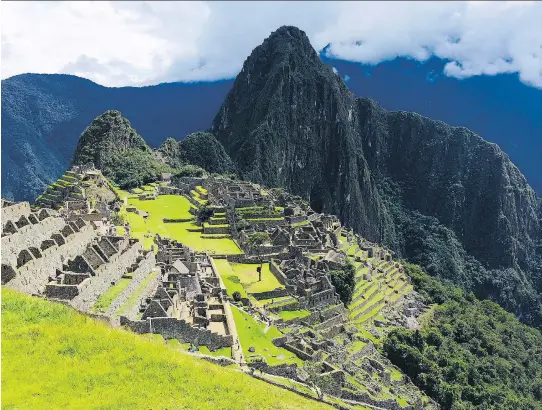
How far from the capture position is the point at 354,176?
536 feet

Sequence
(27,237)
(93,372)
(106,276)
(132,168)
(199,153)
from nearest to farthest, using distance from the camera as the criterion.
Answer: (93,372), (106,276), (27,237), (132,168), (199,153)

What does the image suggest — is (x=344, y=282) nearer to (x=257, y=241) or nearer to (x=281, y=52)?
(x=257, y=241)

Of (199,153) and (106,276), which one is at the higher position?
(199,153)

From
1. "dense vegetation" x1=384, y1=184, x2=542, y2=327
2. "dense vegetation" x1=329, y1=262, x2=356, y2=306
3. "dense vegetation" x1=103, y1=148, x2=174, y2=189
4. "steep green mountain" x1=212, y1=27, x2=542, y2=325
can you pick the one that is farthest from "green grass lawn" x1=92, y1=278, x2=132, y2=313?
"steep green mountain" x1=212, y1=27, x2=542, y2=325

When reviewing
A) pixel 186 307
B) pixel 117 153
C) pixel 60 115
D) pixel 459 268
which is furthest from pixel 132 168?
pixel 459 268

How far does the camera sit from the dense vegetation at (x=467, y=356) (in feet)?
117

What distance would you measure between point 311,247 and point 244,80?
437 ft

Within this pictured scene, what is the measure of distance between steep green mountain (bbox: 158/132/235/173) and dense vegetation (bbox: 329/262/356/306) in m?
71.0

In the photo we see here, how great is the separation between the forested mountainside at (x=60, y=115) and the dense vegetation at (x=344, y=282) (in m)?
61.1

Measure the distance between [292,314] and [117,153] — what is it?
2663 inches

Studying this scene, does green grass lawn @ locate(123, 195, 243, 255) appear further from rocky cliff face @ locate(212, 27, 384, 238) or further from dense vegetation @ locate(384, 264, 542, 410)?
rocky cliff face @ locate(212, 27, 384, 238)

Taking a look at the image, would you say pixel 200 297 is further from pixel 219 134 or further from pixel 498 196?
pixel 498 196

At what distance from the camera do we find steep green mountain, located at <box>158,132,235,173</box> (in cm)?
10950

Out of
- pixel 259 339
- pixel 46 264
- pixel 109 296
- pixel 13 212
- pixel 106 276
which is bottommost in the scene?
pixel 259 339
